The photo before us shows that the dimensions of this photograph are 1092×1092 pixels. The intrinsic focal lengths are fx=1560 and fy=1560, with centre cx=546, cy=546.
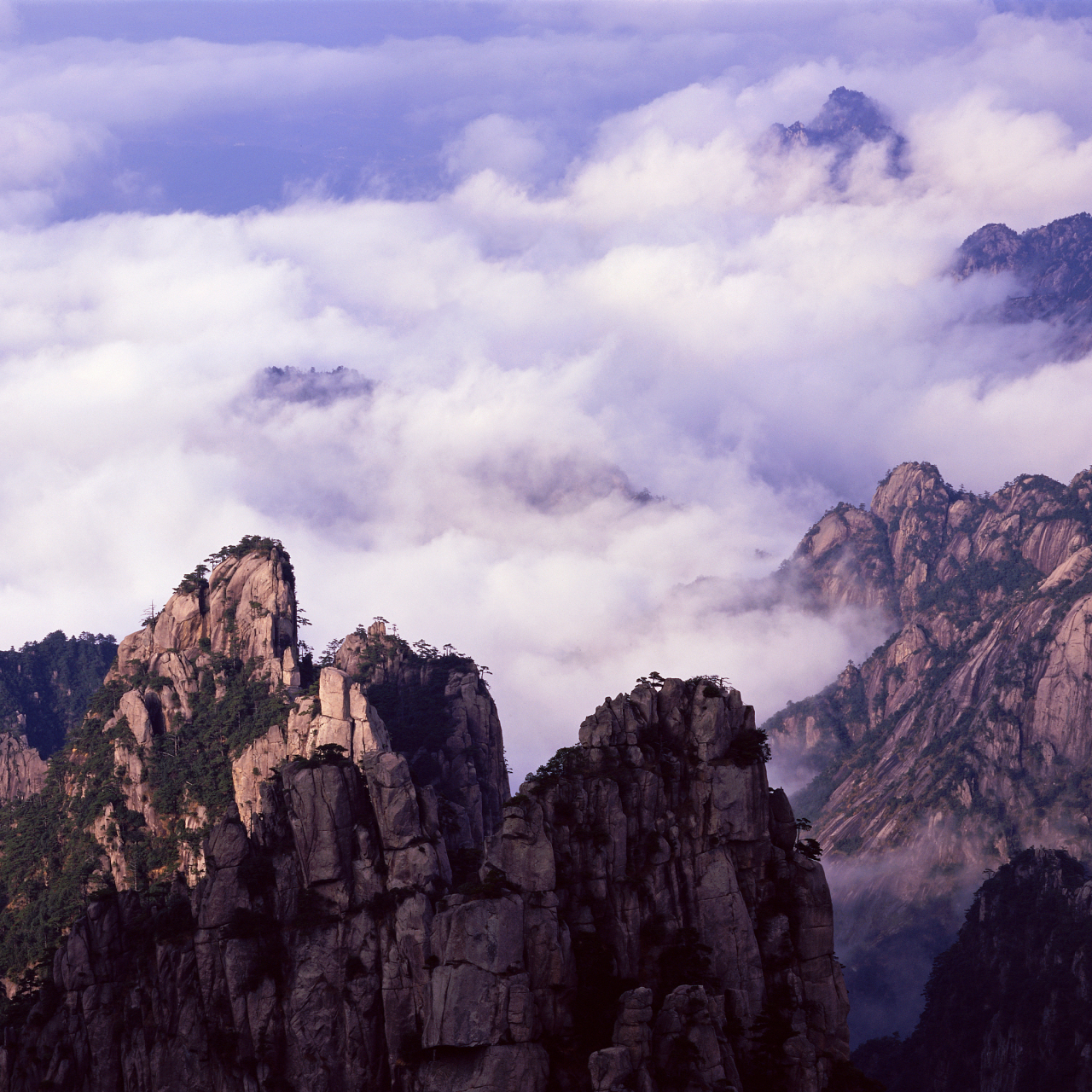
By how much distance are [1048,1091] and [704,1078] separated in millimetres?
89822

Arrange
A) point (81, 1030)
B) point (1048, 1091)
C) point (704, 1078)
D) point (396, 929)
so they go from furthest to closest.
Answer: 1. point (1048, 1091)
2. point (81, 1030)
3. point (396, 929)
4. point (704, 1078)

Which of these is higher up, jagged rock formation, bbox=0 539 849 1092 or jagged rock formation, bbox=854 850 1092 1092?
jagged rock formation, bbox=0 539 849 1092

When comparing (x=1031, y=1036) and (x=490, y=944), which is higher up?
(x=490, y=944)

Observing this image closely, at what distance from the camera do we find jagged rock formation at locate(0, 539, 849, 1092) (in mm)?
107250

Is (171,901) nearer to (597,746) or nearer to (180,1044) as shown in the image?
(180,1044)

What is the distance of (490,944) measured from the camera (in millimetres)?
107875

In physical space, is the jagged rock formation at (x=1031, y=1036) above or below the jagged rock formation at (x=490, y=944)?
below

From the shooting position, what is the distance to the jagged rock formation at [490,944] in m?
107

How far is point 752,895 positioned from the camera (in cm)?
11812

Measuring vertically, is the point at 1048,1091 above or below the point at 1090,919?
below

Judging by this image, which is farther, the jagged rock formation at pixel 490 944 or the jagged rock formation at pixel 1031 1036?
the jagged rock formation at pixel 1031 1036

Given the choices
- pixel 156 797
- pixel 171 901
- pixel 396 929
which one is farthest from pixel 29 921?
pixel 396 929

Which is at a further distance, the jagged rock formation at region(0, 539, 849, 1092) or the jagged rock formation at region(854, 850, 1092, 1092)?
the jagged rock formation at region(854, 850, 1092, 1092)

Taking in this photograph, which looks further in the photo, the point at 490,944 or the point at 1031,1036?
the point at 1031,1036
